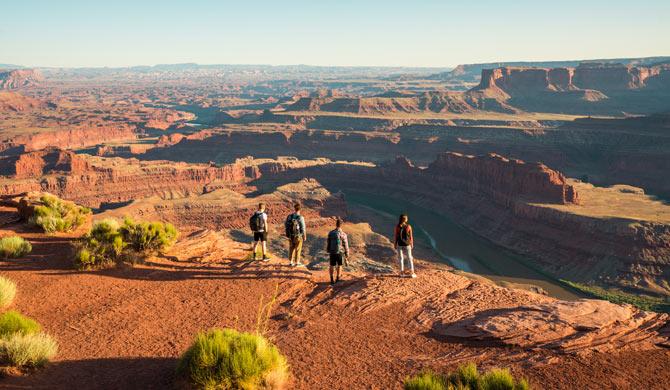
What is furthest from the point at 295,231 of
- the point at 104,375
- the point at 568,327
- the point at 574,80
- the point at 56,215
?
the point at 574,80

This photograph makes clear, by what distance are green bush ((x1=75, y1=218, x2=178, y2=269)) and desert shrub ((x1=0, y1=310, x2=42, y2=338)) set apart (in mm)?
5059

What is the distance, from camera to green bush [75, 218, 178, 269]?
50.3 feet

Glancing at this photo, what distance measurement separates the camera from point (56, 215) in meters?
19.9

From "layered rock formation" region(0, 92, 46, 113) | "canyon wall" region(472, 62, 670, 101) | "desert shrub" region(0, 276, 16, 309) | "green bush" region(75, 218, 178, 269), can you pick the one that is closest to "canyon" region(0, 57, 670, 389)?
"desert shrub" region(0, 276, 16, 309)

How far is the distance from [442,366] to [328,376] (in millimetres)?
2166

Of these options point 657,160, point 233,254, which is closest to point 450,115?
point 657,160

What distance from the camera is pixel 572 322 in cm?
1077

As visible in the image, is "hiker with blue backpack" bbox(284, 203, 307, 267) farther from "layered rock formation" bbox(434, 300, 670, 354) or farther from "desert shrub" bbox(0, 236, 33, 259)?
"desert shrub" bbox(0, 236, 33, 259)

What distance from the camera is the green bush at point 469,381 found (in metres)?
7.89

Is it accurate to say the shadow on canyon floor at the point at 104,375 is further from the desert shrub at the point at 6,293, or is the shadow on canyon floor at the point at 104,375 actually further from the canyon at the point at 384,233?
the desert shrub at the point at 6,293

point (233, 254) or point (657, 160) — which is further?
point (657, 160)

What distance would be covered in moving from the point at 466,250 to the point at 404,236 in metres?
43.3

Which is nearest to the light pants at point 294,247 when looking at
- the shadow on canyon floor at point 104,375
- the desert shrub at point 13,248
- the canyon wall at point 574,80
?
the shadow on canyon floor at point 104,375

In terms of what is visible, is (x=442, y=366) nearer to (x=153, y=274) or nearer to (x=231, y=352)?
(x=231, y=352)
